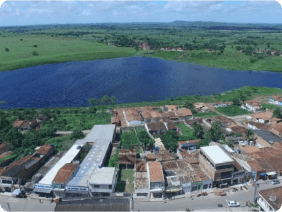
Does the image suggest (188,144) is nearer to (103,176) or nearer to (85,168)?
(103,176)

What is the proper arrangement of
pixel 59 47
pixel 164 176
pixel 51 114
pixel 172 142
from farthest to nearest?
pixel 59 47
pixel 51 114
pixel 172 142
pixel 164 176

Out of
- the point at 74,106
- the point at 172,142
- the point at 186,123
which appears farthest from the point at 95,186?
the point at 74,106

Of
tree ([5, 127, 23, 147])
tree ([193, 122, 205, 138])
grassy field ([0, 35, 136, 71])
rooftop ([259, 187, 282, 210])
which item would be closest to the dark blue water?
grassy field ([0, 35, 136, 71])

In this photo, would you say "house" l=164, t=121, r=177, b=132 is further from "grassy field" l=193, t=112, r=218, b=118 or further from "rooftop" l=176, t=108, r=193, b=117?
"grassy field" l=193, t=112, r=218, b=118

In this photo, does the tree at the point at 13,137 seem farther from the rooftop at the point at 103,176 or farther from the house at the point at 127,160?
the house at the point at 127,160

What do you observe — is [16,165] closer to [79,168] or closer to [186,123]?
[79,168]

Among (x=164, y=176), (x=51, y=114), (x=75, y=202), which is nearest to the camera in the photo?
(x=75, y=202)

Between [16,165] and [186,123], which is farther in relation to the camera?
[186,123]
